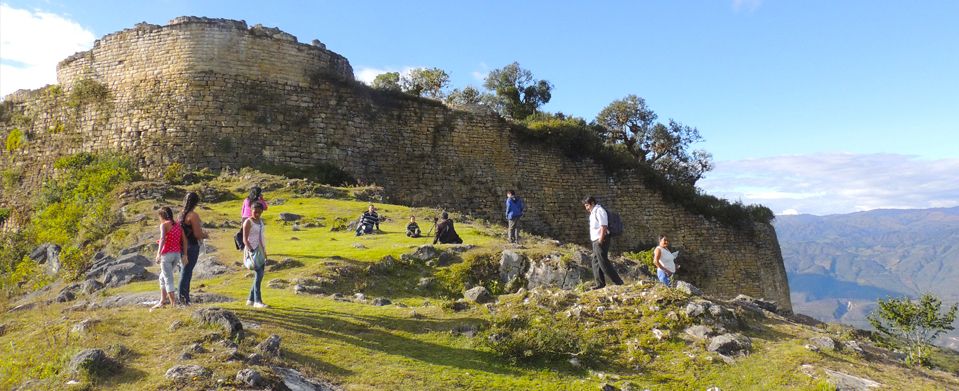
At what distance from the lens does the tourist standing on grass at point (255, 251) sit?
29.8 feet

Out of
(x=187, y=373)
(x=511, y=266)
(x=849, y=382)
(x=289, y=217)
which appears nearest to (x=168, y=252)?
(x=187, y=373)

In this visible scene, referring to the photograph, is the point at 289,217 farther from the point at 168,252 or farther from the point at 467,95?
the point at 467,95

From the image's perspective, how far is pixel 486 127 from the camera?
29609mm

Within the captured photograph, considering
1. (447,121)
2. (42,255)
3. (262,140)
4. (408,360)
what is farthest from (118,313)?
(447,121)

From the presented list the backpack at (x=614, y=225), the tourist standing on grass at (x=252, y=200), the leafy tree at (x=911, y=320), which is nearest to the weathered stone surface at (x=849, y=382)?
the backpack at (x=614, y=225)

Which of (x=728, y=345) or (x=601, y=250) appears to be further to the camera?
(x=601, y=250)

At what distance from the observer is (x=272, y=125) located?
83.4 ft

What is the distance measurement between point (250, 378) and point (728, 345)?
551 cm

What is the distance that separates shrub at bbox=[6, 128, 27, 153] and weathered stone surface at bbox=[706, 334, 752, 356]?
2798cm

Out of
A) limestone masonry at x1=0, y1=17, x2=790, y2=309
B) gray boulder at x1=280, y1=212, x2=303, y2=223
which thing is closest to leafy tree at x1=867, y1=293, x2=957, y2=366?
limestone masonry at x1=0, y1=17, x2=790, y2=309

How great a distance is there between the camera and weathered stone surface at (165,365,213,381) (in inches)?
237

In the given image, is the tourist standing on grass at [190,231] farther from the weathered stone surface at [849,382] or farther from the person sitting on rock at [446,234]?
the weathered stone surface at [849,382]

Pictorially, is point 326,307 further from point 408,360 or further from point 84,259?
point 84,259

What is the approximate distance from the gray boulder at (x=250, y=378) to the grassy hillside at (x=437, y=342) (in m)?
0.11
